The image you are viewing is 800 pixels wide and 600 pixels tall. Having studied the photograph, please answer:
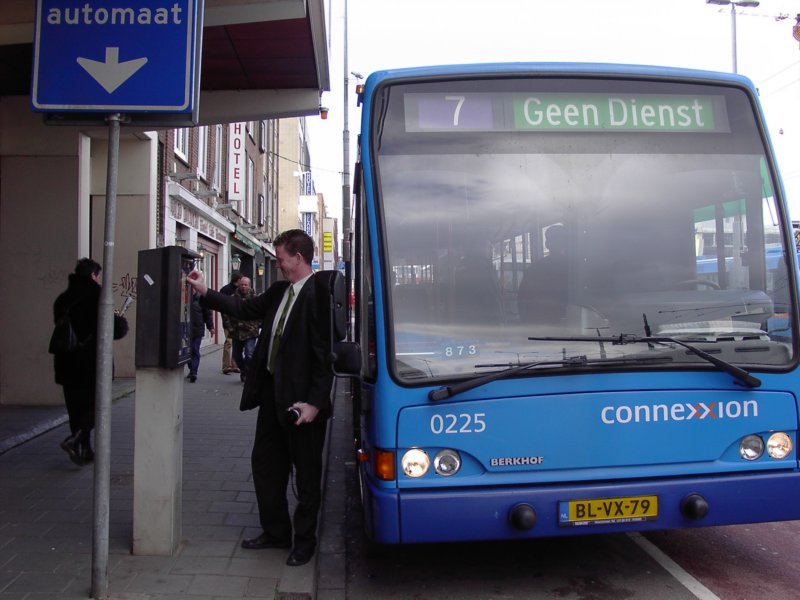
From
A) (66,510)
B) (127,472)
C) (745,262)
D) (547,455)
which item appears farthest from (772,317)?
(127,472)

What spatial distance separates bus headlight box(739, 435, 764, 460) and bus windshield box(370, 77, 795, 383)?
0.39 meters

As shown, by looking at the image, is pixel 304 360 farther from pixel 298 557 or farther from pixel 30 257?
pixel 30 257

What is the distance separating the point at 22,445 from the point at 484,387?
5410mm

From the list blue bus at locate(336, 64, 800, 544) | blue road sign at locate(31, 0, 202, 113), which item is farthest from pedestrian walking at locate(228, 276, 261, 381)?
blue road sign at locate(31, 0, 202, 113)

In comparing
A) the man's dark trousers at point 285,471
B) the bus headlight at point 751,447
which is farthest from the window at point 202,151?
the bus headlight at point 751,447

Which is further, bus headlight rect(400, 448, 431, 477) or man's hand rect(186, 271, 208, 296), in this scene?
man's hand rect(186, 271, 208, 296)

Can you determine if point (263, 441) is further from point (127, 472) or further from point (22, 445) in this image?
point (22, 445)

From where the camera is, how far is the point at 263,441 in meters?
4.27

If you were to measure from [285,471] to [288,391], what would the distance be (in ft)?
2.03

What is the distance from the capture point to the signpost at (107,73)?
11.3 ft

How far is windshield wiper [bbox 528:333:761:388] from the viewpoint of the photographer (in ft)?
11.9

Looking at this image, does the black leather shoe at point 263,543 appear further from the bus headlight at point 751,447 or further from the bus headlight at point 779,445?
the bus headlight at point 779,445

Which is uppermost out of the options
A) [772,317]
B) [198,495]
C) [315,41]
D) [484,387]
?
[315,41]

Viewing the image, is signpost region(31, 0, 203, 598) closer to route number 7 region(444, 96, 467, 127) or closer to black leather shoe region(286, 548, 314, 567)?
black leather shoe region(286, 548, 314, 567)
